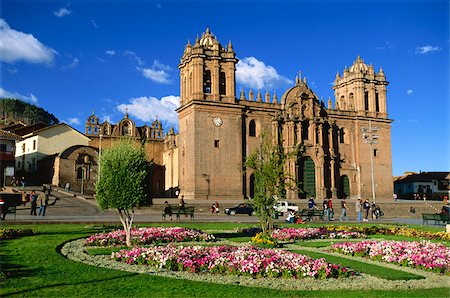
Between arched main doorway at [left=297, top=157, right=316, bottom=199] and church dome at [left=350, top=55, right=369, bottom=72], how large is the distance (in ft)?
53.2

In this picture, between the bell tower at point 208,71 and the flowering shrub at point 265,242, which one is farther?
the bell tower at point 208,71

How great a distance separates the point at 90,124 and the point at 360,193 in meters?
39.7

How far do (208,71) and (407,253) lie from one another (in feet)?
126

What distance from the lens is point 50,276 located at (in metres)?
9.97

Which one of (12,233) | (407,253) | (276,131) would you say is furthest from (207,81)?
(407,253)

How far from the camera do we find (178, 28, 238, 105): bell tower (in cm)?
4772

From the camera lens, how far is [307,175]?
169ft

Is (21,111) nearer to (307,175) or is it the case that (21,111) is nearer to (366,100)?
(307,175)

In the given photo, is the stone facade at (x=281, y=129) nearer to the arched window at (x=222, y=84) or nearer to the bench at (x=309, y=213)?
the arched window at (x=222, y=84)

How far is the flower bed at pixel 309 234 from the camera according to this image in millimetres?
19044

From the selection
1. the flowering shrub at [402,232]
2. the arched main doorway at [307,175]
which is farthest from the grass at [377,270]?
the arched main doorway at [307,175]

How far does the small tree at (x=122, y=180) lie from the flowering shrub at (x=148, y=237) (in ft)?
2.52

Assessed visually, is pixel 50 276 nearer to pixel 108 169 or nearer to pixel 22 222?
pixel 108 169

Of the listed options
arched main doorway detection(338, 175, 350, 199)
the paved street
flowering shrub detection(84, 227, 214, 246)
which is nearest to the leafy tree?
flowering shrub detection(84, 227, 214, 246)
